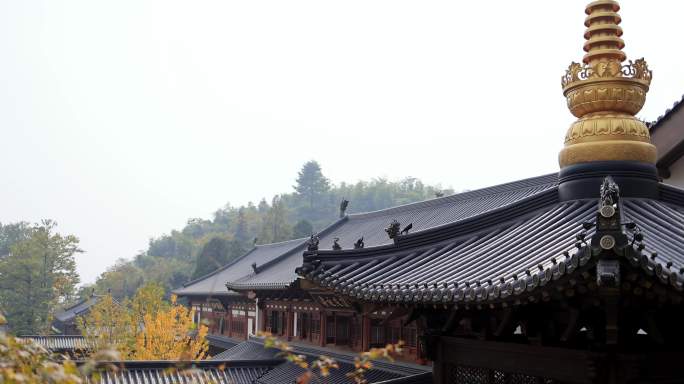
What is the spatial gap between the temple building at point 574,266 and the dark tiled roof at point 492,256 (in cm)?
2

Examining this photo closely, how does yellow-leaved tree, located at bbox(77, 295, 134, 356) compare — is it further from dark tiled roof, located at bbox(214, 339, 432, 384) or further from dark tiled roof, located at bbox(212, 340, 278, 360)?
dark tiled roof, located at bbox(214, 339, 432, 384)

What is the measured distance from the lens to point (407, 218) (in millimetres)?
29141

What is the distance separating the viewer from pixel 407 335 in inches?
733

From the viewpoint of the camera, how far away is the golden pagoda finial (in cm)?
728

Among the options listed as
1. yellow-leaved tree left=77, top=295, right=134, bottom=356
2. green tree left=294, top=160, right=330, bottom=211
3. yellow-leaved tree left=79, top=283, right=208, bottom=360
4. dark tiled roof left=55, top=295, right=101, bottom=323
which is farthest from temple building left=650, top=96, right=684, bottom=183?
green tree left=294, top=160, right=330, bottom=211

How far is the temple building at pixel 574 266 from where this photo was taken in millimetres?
5117

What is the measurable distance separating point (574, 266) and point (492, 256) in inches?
98.3

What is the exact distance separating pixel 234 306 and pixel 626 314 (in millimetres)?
29891

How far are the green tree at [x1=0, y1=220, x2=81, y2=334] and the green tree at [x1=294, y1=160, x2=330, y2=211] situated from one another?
97.6 m

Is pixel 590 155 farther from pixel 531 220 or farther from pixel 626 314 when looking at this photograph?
pixel 626 314

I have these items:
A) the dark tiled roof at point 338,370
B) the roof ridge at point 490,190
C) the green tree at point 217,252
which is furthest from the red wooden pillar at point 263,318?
the green tree at point 217,252

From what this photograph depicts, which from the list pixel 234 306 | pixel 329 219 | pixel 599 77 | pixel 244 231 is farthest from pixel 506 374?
pixel 329 219

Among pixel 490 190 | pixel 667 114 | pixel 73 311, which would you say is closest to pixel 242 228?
pixel 73 311

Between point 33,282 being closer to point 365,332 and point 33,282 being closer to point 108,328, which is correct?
point 108,328
